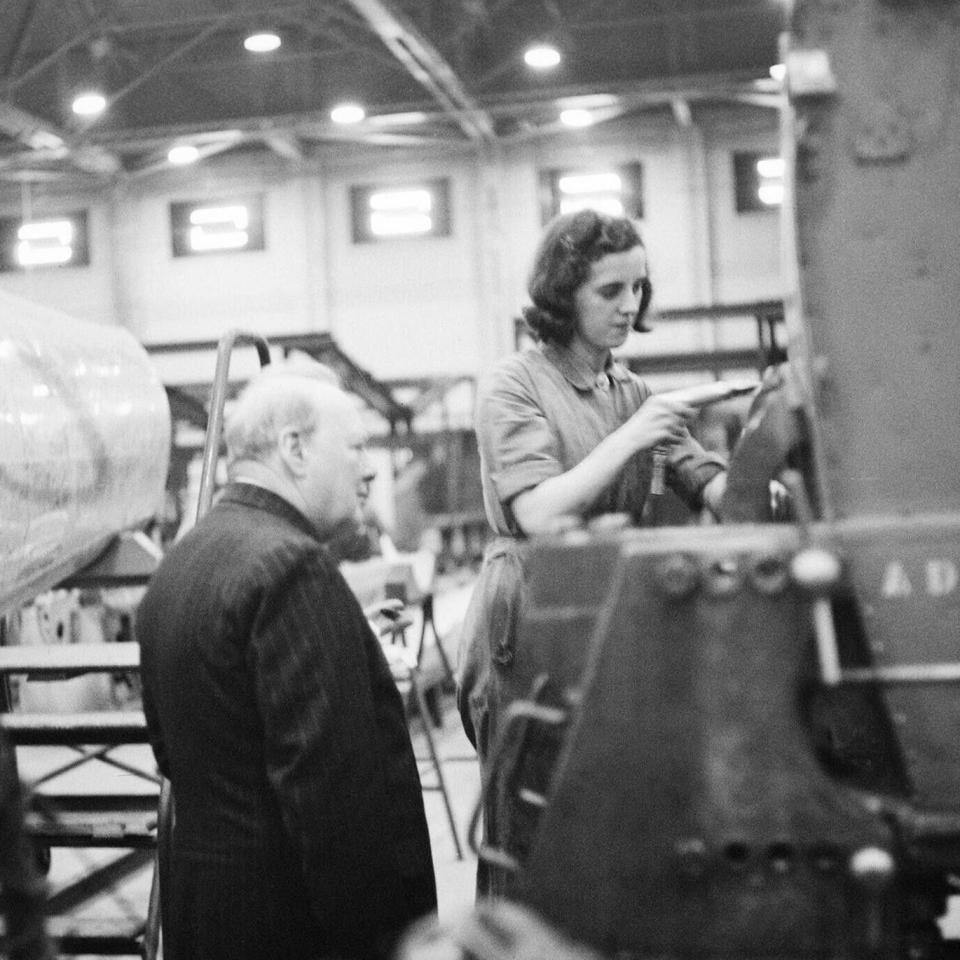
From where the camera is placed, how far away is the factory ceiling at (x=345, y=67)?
14.5m

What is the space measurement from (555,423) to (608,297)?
324 millimetres

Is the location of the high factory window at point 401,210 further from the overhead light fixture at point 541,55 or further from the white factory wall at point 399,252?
the overhead light fixture at point 541,55

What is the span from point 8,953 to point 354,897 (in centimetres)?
91

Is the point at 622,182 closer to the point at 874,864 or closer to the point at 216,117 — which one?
the point at 216,117

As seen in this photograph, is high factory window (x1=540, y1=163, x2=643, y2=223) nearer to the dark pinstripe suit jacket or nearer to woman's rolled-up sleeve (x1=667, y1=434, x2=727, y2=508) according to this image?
woman's rolled-up sleeve (x1=667, y1=434, x2=727, y2=508)

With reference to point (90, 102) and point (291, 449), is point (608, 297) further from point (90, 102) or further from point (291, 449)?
point (90, 102)

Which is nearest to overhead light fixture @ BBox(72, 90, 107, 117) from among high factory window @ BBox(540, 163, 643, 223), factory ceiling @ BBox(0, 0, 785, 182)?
factory ceiling @ BBox(0, 0, 785, 182)

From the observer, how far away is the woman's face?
10.3 ft

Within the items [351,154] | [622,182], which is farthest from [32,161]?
[622,182]

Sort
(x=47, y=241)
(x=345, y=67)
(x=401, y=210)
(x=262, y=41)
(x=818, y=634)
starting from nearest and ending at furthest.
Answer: (x=818, y=634), (x=262, y=41), (x=345, y=67), (x=401, y=210), (x=47, y=241)

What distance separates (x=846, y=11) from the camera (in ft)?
6.75

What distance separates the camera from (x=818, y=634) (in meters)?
1.88

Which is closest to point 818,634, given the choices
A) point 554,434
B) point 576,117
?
point 554,434

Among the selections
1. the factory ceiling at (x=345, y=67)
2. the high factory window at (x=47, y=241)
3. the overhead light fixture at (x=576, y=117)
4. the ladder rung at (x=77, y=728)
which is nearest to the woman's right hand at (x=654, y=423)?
the ladder rung at (x=77, y=728)
